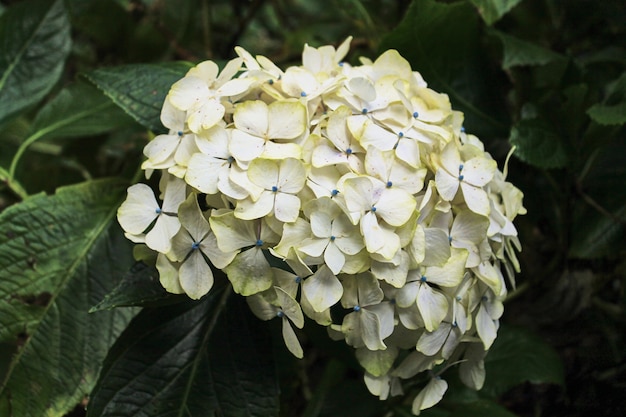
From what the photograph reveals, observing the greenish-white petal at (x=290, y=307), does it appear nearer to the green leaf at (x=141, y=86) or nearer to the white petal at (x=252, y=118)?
the white petal at (x=252, y=118)

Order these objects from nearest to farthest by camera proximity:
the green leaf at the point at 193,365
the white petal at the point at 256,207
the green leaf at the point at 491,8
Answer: the white petal at the point at 256,207 < the green leaf at the point at 193,365 < the green leaf at the point at 491,8

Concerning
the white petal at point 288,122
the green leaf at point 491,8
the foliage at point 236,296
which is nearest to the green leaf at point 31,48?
the foliage at point 236,296

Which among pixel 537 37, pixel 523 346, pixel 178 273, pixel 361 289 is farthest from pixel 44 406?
pixel 537 37

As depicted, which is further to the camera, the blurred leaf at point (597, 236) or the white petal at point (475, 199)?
the blurred leaf at point (597, 236)

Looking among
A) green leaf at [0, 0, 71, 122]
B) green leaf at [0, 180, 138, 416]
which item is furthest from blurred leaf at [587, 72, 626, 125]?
green leaf at [0, 0, 71, 122]

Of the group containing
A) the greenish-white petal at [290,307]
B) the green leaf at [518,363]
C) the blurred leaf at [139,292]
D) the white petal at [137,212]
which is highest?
the white petal at [137,212]

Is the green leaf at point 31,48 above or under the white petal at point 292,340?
above

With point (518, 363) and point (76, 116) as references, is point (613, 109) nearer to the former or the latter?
point (518, 363)

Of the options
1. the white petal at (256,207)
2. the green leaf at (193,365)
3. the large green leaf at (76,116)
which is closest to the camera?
the white petal at (256,207)
